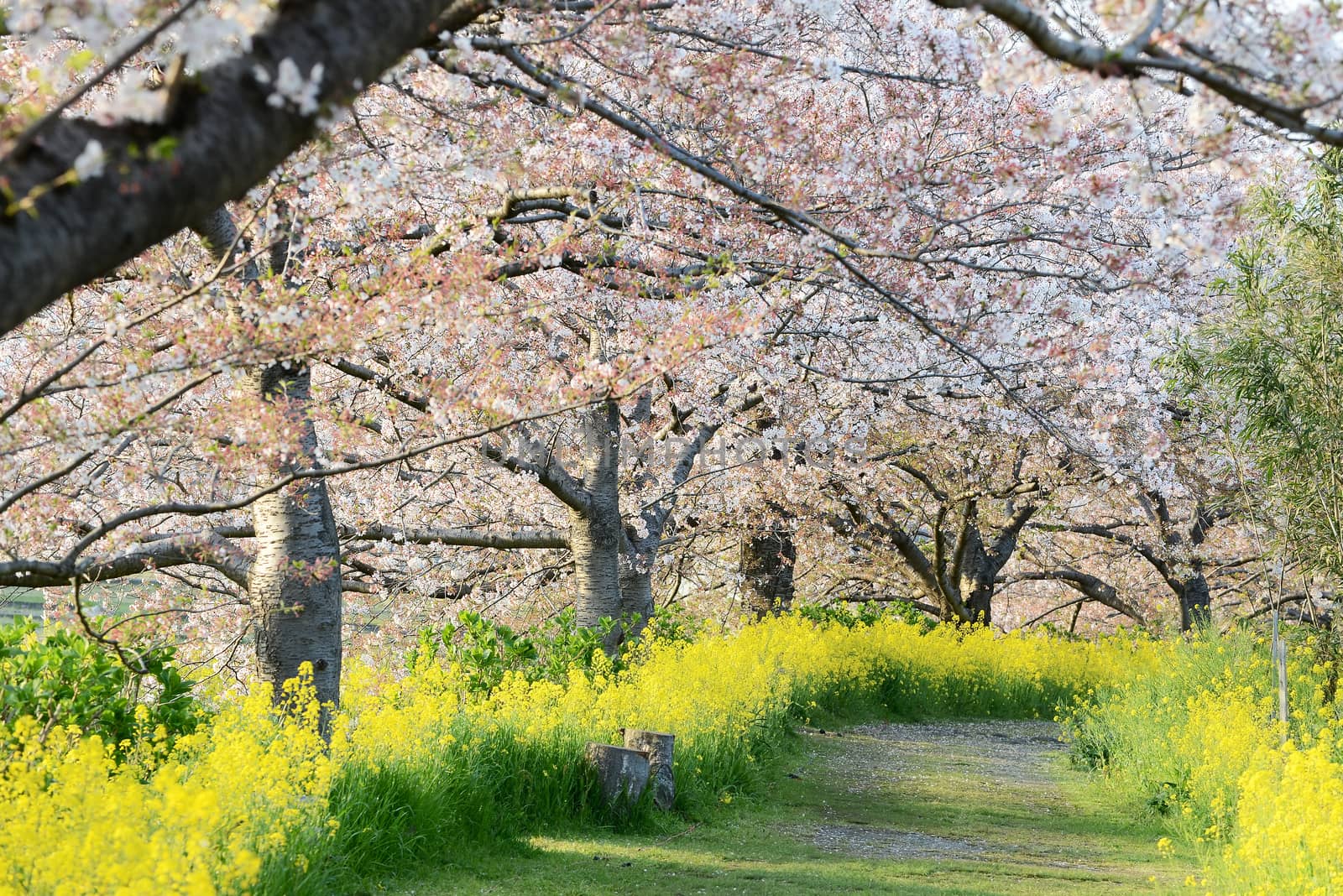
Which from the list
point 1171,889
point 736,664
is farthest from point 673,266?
point 736,664

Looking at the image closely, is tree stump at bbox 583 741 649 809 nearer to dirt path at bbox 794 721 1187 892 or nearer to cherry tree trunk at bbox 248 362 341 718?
dirt path at bbox 794 721 1187 892

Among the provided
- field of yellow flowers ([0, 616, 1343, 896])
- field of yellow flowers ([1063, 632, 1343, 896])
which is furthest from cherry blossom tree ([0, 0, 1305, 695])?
field of yellow flowers ([1063, 632, 1343, 896])

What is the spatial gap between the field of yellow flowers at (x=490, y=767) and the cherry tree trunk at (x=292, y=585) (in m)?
0.31

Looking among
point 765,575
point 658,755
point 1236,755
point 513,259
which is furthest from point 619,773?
point 765,575

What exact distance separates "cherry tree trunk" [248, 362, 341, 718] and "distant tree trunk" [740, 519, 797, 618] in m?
10.8

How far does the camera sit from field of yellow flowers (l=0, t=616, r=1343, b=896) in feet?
13.7

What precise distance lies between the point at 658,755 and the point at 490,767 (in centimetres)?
141

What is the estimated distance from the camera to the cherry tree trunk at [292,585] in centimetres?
699

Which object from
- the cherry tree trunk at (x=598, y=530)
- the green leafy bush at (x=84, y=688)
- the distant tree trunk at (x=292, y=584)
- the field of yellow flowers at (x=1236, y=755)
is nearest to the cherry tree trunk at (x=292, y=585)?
the distant tree trunk at (x=292, y=584)

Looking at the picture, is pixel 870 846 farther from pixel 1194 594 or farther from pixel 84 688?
pixel 1194 594

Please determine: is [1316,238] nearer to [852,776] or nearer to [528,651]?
[852,776]

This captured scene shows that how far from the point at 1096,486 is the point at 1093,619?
42.9 ft

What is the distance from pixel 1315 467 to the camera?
10.1 meters

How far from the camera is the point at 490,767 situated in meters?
7.63
